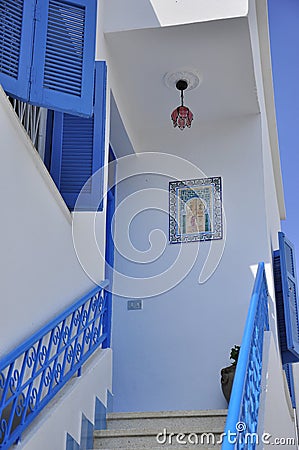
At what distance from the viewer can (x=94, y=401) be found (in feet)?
13.8

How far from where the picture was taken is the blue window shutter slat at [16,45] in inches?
133

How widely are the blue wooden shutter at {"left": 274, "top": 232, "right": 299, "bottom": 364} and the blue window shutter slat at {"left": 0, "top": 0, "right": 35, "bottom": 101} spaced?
3616 mm

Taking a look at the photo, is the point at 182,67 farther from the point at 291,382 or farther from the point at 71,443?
the point at 291,382

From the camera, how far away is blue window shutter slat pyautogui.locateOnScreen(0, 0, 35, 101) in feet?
11.1

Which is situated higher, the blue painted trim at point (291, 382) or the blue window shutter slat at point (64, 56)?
the blue window shutter slat at point (64, 56)

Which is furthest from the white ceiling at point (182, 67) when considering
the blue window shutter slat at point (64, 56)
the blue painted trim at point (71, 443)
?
the blue painted trim at point (71, 443)

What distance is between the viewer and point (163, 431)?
3.99 m

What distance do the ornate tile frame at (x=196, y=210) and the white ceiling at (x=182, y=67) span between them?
2.32ft

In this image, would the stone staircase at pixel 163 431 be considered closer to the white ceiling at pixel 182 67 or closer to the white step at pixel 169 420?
the white step at pixel 169 420

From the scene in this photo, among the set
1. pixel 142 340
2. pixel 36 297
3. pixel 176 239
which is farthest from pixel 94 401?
pixel 176 239

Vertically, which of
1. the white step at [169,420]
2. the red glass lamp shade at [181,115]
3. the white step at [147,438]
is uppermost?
the red glass lamp shade at [181,115]

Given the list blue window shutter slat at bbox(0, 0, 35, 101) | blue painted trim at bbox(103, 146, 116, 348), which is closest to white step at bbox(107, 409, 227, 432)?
blue painted trim at bbox(103, 146, 116, 348)

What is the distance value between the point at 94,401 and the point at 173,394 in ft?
4.66

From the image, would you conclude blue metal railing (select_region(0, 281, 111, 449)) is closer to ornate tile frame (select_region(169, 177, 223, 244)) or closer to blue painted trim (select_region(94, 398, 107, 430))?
blue painted trim (select_region(94, 398, 107, 430))
